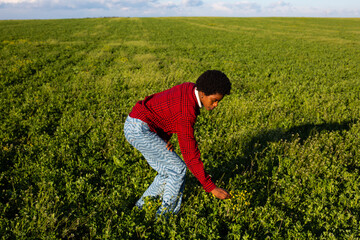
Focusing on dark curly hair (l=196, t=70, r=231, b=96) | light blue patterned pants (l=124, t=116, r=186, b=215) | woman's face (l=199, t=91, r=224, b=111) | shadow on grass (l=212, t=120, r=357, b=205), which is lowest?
shadow on grass (l=212, t=120, r=357, b=205)

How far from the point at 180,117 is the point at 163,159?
77 centimetres

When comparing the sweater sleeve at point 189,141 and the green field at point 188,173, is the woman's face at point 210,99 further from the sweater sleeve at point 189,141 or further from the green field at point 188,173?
the green field at point 188,173

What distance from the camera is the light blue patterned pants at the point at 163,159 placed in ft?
10.1

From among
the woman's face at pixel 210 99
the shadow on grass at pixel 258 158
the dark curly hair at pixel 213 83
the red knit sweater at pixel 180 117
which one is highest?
the dark curly hair at pixel 213 83

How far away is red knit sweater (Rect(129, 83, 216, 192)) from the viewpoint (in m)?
2.72

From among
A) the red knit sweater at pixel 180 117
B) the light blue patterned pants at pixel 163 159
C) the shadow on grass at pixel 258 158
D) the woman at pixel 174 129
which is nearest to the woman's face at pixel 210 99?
the woman at pixel 174 129

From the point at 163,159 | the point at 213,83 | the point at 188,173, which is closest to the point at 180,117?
the point at 213,83

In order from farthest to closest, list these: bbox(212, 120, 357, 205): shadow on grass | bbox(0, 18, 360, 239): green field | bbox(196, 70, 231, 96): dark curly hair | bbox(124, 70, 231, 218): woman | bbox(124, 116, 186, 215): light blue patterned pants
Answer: bbox(212, 120, 357, 205): shadow on grass → bbox(0, 18, 360, 239): green field → bbox(124, 116, 186, 215): light blue patterned pants → bbox(124, 70, 231, 218): woman → bbox(196, 70, 231, 96): dark curly hair

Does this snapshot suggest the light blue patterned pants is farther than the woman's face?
Yes

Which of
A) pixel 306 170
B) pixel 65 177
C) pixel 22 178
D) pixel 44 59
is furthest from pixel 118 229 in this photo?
pixel 44 59

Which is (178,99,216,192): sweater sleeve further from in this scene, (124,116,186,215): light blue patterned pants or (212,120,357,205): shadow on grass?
(212,120,357,205): shadow on grass

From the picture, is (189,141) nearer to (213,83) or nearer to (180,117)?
→ (180,117)

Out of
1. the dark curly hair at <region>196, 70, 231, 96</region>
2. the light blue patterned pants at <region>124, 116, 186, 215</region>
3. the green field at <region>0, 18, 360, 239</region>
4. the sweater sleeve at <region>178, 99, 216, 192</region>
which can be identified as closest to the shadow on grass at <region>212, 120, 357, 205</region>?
the green field at <region>0, 18, 360, 239</region>

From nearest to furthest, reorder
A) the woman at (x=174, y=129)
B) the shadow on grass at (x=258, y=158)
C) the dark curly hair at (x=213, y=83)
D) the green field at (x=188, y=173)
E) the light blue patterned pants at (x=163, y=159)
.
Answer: the dark curly hair at (x=213, y=83) < the woman at (x=174, y=129) < the light blue patterned pants at (x=163, y=159) < the green field at (x=188, y=173) < the shadow on grass at (x=258, y=158)
